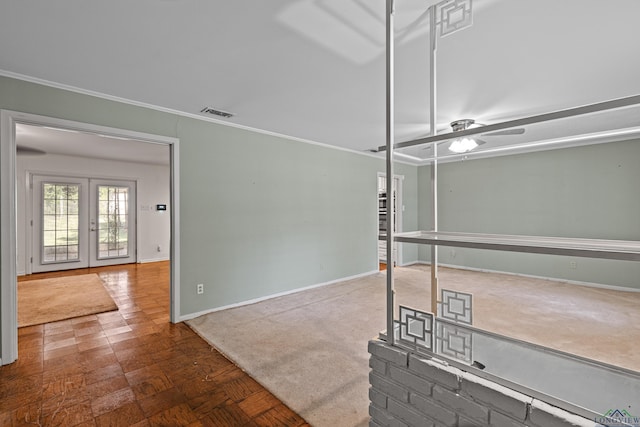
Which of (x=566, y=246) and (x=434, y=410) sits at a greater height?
(x=566, y=246)

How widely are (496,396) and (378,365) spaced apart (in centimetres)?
44

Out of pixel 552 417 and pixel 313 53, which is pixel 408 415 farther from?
pixel 313 53

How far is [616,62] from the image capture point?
2.33 meters

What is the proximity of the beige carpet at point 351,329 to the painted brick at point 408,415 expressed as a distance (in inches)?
31.0

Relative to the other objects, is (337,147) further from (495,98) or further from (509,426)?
(509,426)

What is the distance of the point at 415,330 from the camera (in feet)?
4.00

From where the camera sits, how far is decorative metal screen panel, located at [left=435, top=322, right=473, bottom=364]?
104 cm

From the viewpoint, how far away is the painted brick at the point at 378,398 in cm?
118

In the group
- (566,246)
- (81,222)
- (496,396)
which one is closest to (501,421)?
(496,396)

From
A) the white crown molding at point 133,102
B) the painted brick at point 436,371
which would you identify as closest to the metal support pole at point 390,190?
the painted brick at point 436,371

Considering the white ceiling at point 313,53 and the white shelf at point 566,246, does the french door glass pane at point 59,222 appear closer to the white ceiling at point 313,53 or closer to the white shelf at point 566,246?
the white ceiling at point 313,53

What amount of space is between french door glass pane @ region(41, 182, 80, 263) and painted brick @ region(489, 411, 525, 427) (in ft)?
25.6

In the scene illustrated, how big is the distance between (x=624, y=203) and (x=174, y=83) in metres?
6.22

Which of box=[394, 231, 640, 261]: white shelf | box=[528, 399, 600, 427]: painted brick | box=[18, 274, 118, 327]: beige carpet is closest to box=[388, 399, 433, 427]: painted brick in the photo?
box=[528, 399, 600, 427]: painted brick
